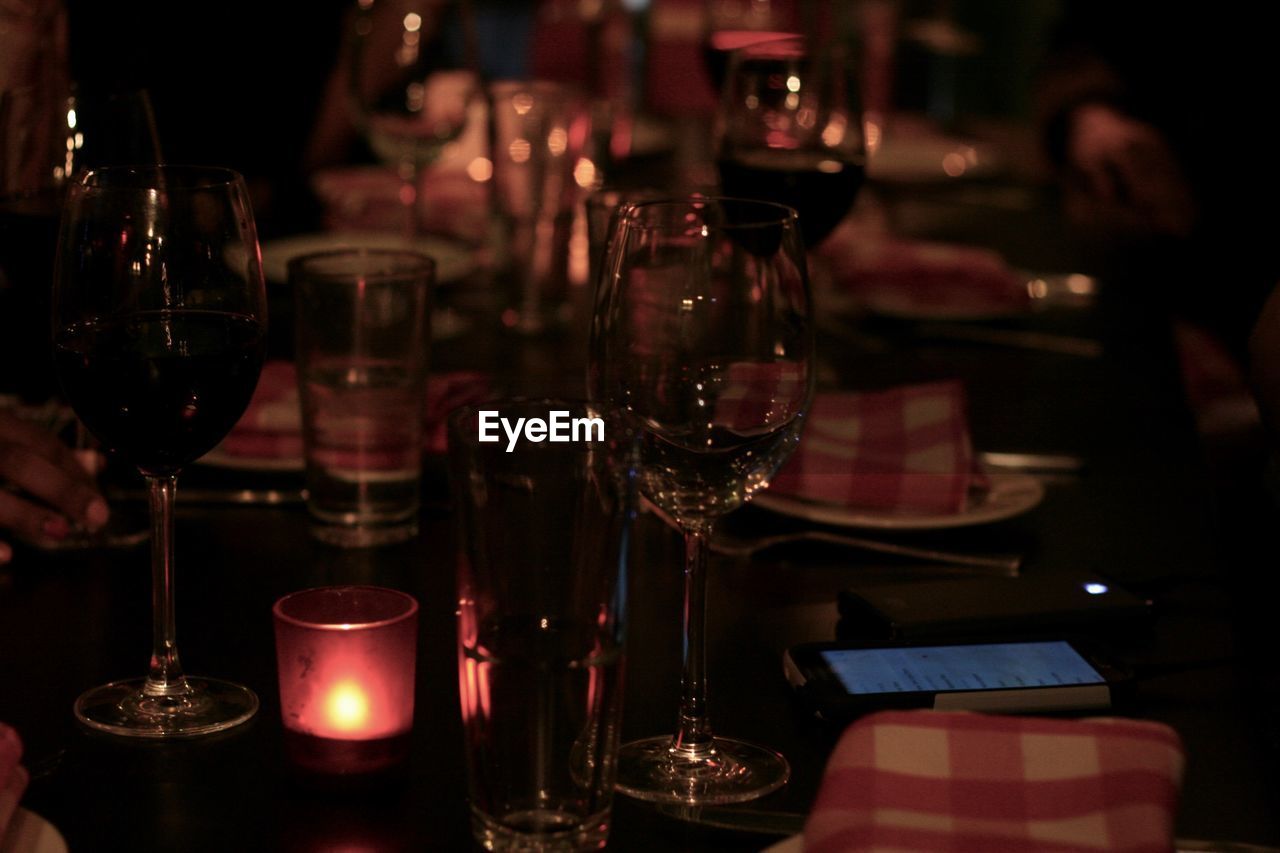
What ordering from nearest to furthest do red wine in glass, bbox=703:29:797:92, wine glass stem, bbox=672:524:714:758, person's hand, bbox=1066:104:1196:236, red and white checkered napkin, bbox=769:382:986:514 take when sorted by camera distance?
wine glass stem, bbox=672:524:714:758 < red and white checkered napkin, bbox=769:382:986:514 < red wine in glass, bbox=703:29:797:92 < person's hand, bbox=1066:104:1196:236

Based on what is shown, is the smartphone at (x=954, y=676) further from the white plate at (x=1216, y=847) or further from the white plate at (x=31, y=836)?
the white plate at (x=31, y=836)

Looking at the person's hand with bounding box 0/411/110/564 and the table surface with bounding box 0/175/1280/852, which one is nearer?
A: the table surface with bounding box 0/175/1280/852

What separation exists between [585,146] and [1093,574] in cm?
102

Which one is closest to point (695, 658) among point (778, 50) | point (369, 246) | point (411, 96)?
point (778, 50)

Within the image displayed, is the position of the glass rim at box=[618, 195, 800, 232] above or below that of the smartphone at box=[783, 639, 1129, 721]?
above

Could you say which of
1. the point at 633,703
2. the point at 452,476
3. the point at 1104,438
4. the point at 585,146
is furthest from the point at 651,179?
the point at 452,476

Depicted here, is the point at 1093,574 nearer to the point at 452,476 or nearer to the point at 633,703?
the point at 633,703

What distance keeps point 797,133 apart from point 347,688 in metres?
0.73

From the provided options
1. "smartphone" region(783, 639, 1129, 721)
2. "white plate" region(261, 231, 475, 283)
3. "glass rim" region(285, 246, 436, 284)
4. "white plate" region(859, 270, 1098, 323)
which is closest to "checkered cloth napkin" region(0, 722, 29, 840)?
"smartphone" region(783, 639, 1129, 721)

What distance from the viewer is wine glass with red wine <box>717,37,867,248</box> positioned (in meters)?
1.19

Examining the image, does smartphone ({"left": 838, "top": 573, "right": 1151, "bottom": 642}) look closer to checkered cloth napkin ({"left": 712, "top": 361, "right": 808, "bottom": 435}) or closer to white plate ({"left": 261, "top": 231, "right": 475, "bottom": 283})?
checkered cloth napkin ({"left": 712, "top": 361, "right": 808, "bottom": 435})

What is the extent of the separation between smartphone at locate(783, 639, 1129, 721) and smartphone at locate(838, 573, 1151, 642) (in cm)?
3

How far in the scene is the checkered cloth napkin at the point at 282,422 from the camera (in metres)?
1.08

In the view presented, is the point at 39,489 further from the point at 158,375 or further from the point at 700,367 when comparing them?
the point at 700,367
